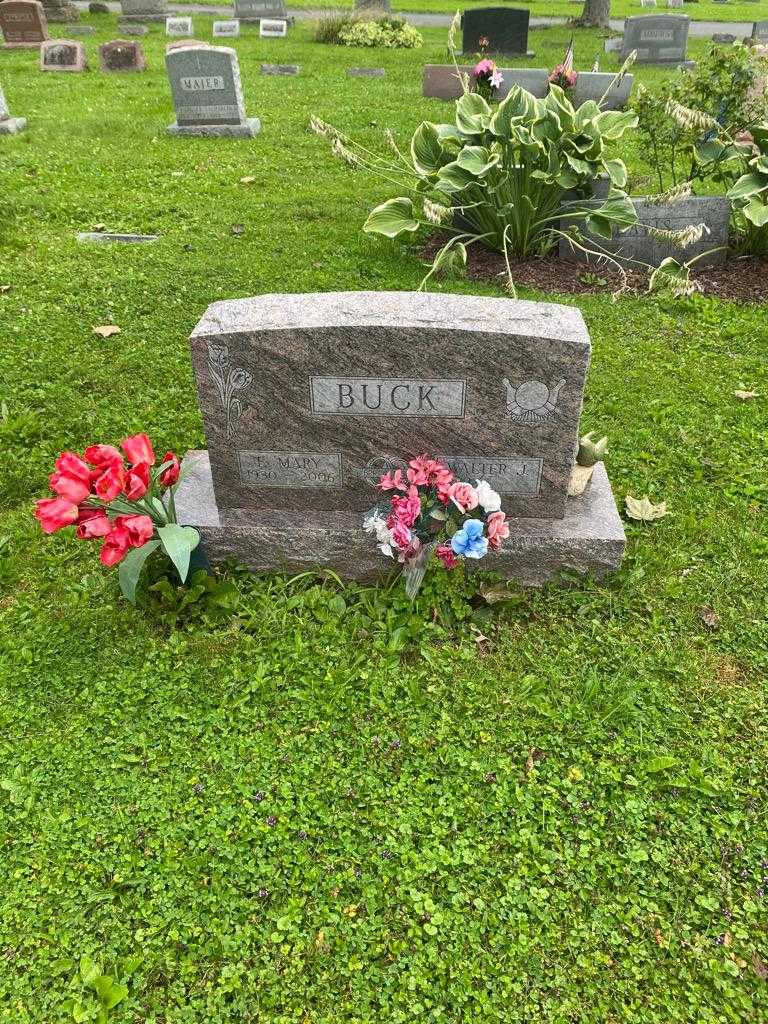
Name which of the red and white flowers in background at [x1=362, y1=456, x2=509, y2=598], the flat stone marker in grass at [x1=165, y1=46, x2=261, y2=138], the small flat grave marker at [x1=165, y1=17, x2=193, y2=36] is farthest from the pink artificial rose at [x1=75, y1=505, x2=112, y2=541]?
the small flat grave marker at [x1=165, y1=17, x2=193, y2=36]

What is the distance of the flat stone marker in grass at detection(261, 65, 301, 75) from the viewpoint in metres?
12.2

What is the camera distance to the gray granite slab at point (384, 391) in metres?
2.76

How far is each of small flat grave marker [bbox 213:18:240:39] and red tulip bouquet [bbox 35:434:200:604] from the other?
1562 cm

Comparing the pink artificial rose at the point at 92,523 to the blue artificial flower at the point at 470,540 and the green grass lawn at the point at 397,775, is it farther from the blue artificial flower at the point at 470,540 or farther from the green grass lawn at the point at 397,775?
the blue artificial flower at the point at 470,540

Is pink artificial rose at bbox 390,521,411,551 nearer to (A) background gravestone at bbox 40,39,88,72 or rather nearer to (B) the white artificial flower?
(B) the white artificial flower

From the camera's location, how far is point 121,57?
12016 millimetres

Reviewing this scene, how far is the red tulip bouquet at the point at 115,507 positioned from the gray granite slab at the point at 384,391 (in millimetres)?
387

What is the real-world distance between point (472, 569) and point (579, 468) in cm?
63

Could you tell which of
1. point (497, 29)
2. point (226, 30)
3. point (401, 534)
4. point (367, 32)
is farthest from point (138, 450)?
point (226, 30)

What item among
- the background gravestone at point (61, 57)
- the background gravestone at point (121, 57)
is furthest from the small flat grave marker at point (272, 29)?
the background gravestone at point (61, 57)

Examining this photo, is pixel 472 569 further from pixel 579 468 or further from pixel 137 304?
pixel 137 304

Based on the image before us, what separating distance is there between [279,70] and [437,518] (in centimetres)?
1176

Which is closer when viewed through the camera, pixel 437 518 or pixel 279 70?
pixel 437 518

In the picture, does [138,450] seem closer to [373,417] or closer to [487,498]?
[373,417]
